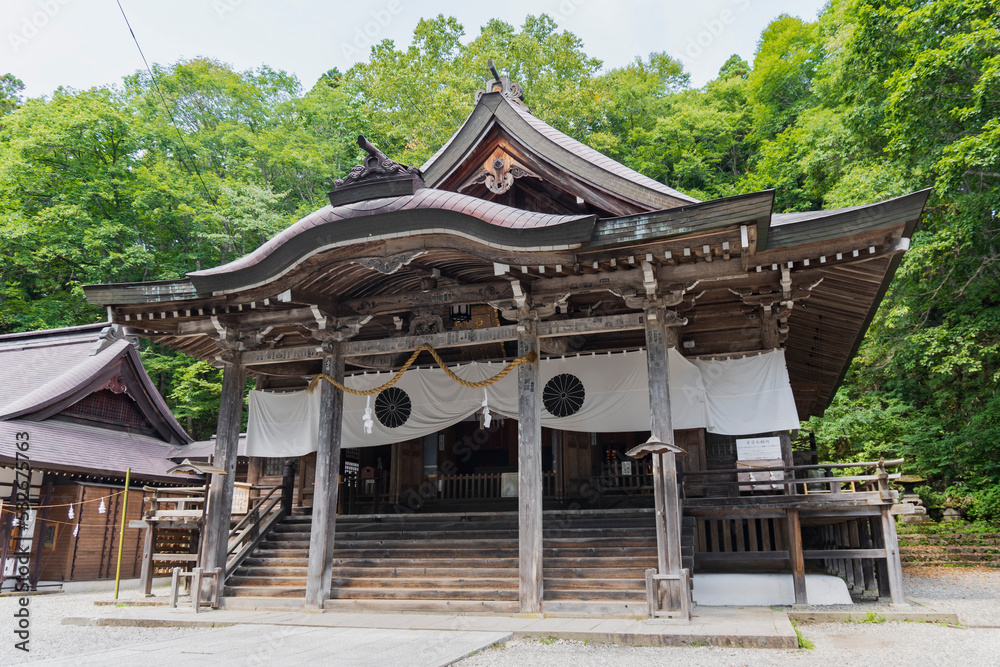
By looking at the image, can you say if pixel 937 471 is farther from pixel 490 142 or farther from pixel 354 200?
pixel 354 200

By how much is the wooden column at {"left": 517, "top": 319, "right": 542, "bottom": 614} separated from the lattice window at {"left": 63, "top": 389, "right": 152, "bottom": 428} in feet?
42.1

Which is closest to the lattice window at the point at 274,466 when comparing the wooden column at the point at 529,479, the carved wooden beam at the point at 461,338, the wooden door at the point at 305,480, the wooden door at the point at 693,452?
the wooden door at the point at 305,480

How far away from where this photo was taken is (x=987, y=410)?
51.4ft

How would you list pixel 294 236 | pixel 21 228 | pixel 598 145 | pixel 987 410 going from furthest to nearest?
pixel 598 145 < pixel 21 228 < pixel 987 410 < pixel 294 236

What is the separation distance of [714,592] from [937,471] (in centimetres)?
1121

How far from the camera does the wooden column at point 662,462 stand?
7230mm

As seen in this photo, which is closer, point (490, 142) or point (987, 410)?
point (490, 142)

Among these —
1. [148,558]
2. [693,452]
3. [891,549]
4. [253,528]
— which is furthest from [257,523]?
[891,549]

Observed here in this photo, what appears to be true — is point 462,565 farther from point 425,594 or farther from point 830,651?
point 830,651

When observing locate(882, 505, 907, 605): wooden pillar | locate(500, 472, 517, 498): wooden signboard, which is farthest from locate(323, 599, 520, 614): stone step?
locate(882, 505, 907, 605): wooden pillar

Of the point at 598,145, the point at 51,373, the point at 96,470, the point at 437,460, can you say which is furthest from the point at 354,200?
the point at 598,145

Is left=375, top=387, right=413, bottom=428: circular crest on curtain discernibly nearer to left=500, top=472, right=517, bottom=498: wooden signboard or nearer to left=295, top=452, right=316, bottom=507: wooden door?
left=295, top=452, right=316, bottom=507: wooden door

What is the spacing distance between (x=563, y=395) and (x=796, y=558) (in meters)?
3.95

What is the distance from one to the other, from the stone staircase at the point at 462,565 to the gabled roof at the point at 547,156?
4604 millimetres
